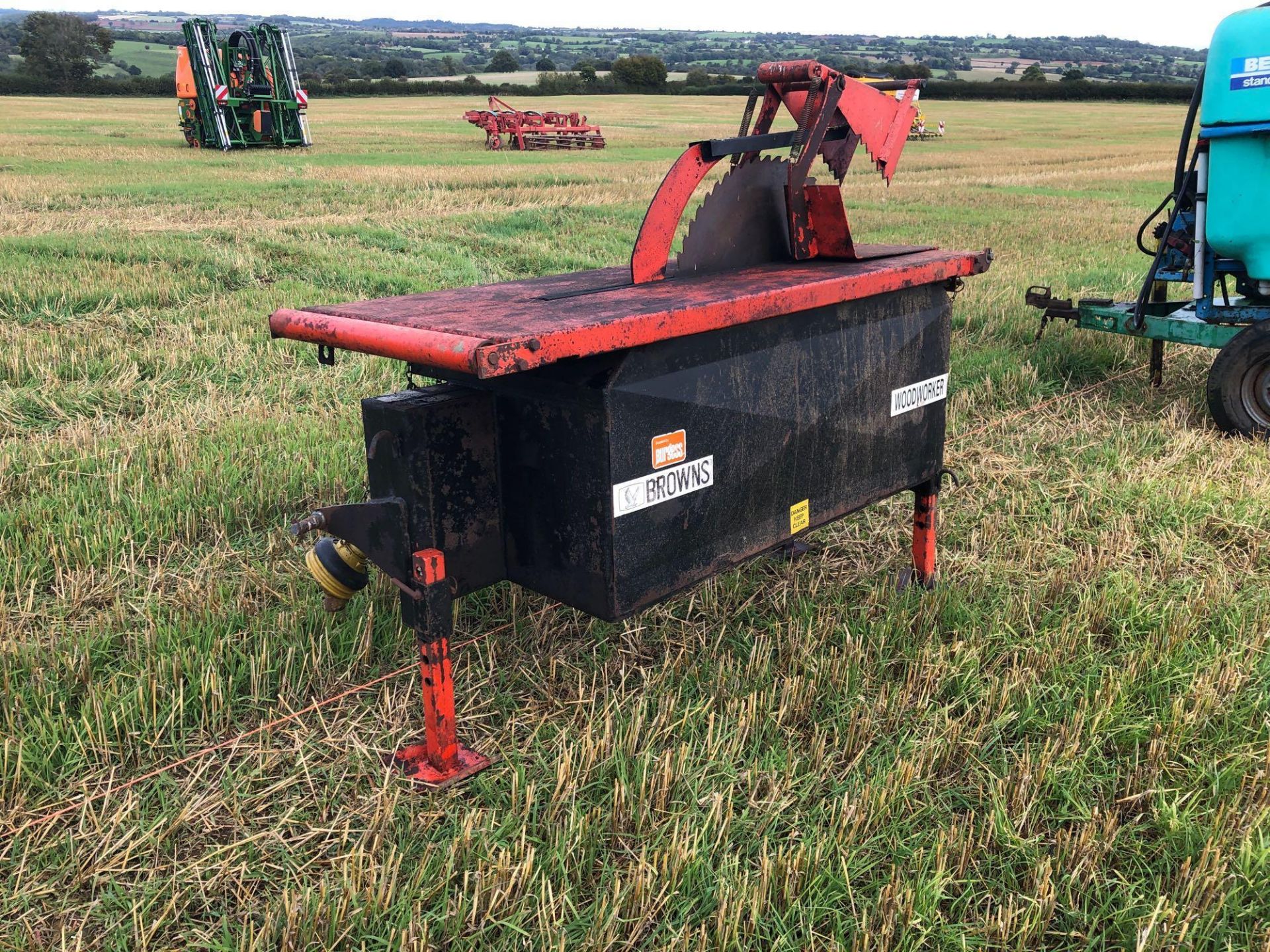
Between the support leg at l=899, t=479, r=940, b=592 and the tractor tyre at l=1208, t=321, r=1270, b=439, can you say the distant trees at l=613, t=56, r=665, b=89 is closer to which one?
the tractor tyre at l=1208, t=321, r=1270, b=439

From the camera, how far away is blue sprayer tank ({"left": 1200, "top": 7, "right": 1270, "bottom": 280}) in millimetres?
5230

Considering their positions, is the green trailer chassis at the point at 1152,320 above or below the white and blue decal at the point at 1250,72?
below

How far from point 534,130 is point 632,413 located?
2670cm

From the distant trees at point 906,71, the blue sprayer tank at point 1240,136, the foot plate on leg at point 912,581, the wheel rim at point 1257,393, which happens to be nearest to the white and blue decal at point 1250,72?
the blue sprayer tank at point 1240,136

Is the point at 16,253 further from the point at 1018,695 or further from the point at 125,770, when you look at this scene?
the point at 1018,695

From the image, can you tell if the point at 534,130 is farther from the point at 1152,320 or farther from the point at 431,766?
the point at 431,766

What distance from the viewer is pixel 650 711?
127 inches

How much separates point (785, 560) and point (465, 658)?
1.50 m

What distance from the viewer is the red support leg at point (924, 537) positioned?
4.09 metres

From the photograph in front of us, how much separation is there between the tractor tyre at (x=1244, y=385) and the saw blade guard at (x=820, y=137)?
2.78 metres

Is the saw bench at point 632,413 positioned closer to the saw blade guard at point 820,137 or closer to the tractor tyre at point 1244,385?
the saw blade guard at point 820,137

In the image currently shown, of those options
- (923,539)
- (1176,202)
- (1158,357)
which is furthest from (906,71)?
(923,539)

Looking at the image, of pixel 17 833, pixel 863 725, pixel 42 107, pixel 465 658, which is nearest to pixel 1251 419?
pixel 863 725

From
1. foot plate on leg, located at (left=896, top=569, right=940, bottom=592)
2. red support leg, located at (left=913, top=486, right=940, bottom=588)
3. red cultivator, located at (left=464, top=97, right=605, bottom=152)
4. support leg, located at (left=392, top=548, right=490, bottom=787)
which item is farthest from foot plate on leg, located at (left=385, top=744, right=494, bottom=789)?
red cultivator, located at (left=464, top=97, right=605, bottom=152)
